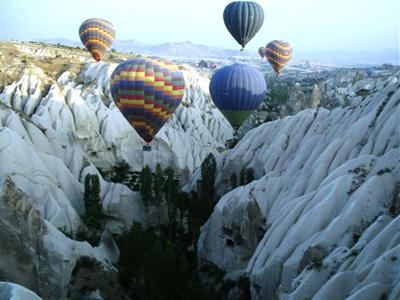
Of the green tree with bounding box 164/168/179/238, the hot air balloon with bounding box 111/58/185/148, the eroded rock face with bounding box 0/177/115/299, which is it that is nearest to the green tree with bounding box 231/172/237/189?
the green tree with bounding box 164/168/179/238

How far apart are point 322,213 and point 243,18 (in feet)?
83.4

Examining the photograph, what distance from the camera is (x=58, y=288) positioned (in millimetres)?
18172

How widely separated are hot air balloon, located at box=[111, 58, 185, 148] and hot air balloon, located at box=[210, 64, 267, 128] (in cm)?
327

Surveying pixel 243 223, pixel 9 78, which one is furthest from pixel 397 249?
pixel 9 78

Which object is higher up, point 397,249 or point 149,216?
point 397,249

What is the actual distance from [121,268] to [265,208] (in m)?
7.87

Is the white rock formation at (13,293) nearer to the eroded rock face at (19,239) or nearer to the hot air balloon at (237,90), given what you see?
the eroded rock face at (19,239)

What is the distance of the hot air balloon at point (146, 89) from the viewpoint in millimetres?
30781

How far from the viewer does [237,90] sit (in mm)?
33750

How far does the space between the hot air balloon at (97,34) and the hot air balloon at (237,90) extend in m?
27.6

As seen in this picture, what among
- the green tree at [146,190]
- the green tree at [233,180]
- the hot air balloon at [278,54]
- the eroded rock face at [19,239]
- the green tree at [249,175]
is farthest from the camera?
the hot air balloon at [278,54]

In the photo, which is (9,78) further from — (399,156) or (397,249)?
(397,249)

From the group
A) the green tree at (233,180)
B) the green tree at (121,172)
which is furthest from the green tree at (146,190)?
the green tree at (121,172)

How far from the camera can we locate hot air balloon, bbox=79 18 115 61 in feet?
189
